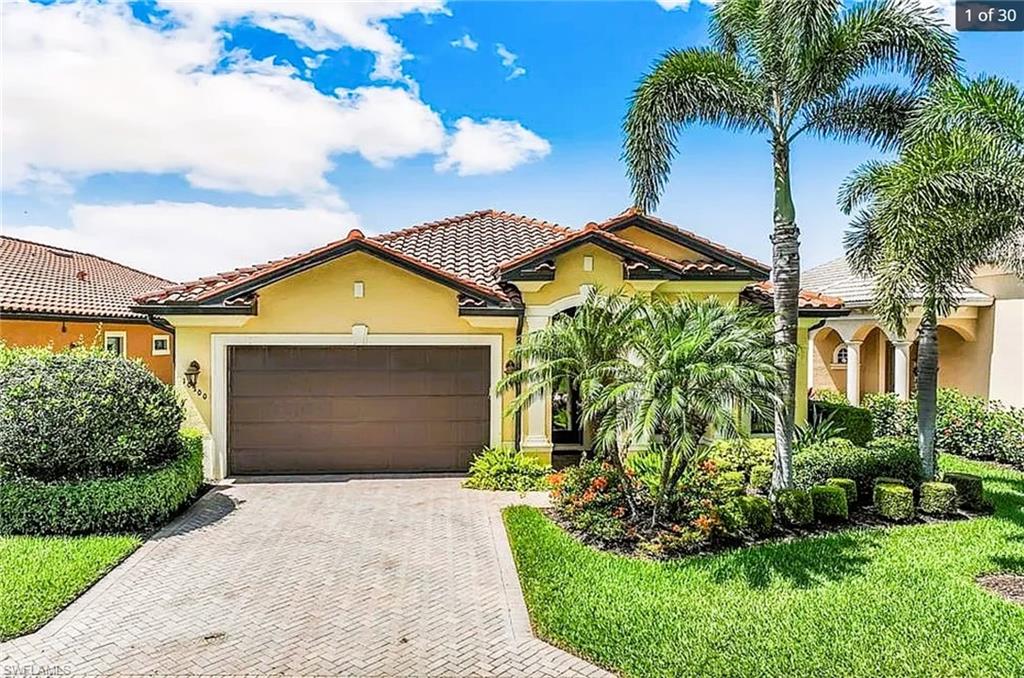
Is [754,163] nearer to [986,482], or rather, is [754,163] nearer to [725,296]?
[725,296]

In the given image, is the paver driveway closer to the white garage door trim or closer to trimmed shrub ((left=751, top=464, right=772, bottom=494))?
the white garage door trim

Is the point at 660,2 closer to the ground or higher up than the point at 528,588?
higher up

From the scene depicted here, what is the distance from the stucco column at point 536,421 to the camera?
49.2ft

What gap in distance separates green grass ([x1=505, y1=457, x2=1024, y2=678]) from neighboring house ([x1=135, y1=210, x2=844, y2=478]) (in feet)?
16.5

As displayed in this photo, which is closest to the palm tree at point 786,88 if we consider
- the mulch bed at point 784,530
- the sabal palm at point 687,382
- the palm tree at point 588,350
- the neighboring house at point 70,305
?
the mulch bed at point 784,530

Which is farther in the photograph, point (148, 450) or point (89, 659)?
point (148, 450)

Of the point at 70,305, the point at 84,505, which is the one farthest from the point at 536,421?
the point at 70,305

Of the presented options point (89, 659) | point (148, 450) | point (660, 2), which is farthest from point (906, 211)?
point (148, 450)

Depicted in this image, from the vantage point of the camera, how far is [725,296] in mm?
15641

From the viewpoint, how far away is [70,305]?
2131cm

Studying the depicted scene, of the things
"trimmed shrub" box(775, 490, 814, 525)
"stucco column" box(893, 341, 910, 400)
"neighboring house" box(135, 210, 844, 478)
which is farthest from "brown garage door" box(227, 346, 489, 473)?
"stucco column" box(893, 341, 910, 400)

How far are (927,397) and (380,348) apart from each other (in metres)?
11.7

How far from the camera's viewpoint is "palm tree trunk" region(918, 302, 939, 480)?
1300cm

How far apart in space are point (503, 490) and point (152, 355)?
18.9 metres
